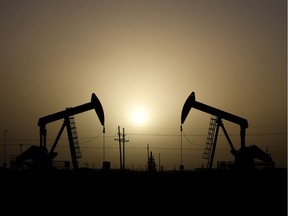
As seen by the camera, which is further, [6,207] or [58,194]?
[58,194]

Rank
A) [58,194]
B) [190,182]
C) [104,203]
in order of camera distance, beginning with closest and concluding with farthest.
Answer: [104,203] → [58,194] → [190,182]

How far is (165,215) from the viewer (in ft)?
43.2

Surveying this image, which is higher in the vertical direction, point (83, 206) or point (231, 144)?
point (231, 144)

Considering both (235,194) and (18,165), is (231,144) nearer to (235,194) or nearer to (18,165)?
(235,194)

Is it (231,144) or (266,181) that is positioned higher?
(231,144)

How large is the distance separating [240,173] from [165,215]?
13693mm

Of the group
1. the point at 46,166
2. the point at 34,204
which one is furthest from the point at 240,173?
the point at 34,204

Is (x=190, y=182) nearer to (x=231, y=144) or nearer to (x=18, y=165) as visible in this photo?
(x=231, y=144)

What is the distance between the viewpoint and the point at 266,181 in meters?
22.7

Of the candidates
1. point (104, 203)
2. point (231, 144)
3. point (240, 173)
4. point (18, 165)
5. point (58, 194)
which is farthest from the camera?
point (18, 165)

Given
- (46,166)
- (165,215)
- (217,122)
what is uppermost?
(217,122)

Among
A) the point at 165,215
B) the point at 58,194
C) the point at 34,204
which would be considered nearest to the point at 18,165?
the point at 58,194

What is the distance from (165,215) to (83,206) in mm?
3230

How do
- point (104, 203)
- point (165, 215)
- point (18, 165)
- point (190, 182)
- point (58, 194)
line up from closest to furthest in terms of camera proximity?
point (165, 215) → point (104, 203) → point (58, 194) → point (190, 182) → point (18, 165)
